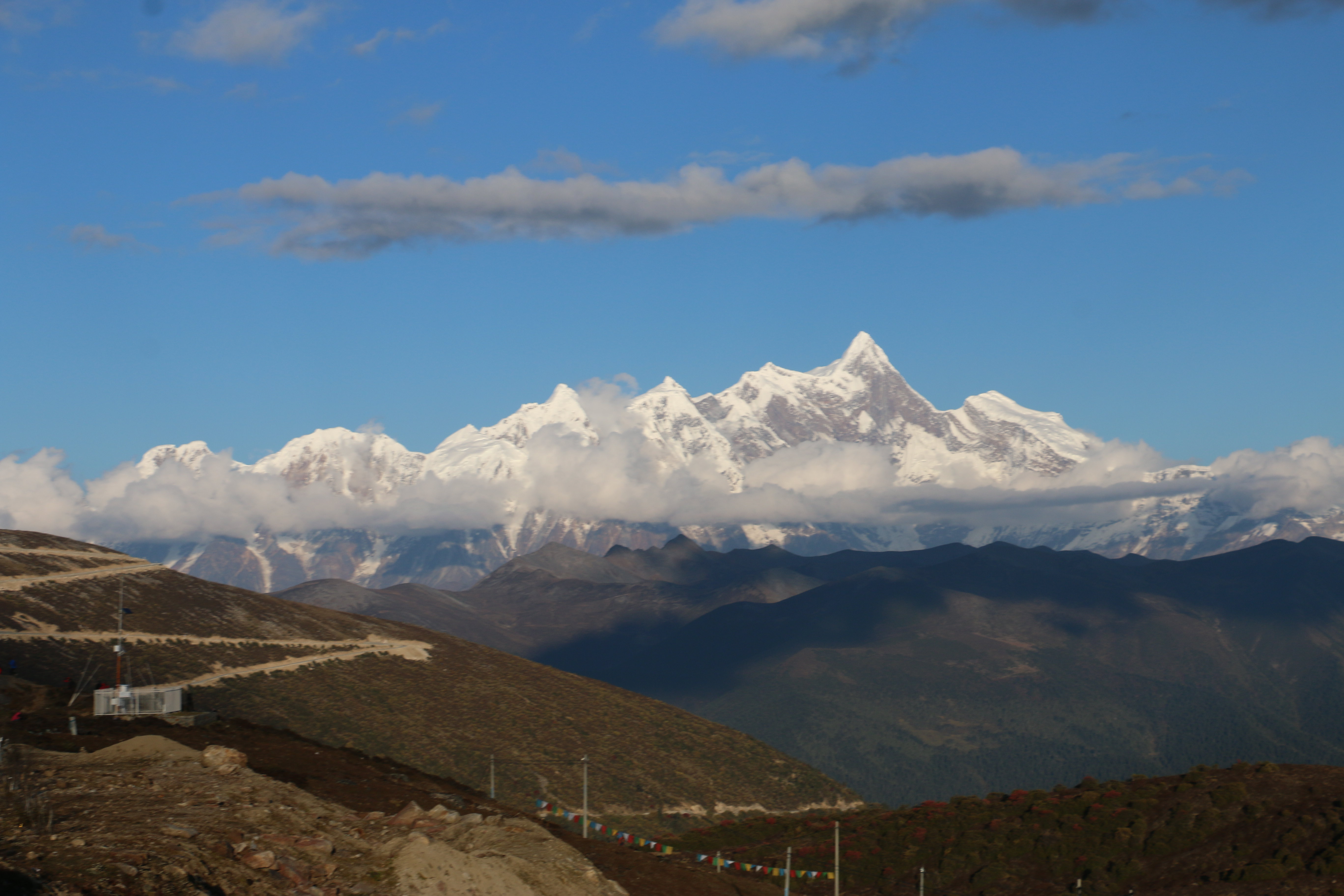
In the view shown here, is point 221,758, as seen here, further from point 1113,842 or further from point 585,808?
point 1113,842

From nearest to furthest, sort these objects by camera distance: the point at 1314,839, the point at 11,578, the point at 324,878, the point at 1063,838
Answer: the point at 324,878, the point at 1314,839, the point at 1063,838, the point at 11,578

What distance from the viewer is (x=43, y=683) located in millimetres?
120500

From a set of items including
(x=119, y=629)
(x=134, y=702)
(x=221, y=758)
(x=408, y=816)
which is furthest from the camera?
(x=119, y=629)

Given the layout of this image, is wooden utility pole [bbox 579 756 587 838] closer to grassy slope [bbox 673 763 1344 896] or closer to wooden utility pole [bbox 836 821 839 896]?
grassy slope [bbox 673 763 1344 896]

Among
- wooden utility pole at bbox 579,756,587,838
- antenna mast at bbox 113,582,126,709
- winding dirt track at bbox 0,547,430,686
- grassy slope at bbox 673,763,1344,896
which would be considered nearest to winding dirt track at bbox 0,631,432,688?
winding dirt track at bbox 0,547,430,686

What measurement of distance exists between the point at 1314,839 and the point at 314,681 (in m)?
131

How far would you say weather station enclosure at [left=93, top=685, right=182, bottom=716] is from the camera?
69438 mm

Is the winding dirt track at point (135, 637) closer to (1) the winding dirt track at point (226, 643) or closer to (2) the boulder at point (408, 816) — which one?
(1) the winding dirt track at point (226, 643)

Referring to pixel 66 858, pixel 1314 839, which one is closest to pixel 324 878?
pixel 66 858

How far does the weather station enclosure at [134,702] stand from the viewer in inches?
2734

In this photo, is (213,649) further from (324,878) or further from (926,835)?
(324,878)

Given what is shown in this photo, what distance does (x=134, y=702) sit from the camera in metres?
70.6

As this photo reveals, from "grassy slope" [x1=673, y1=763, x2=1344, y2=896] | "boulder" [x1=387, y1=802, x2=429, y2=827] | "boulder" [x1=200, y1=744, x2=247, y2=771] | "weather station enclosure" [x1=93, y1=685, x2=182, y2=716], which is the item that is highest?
"boulder" [x1=200, y1=744, x2=247, y2=771]

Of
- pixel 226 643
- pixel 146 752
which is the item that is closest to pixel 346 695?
pixel 226 643
